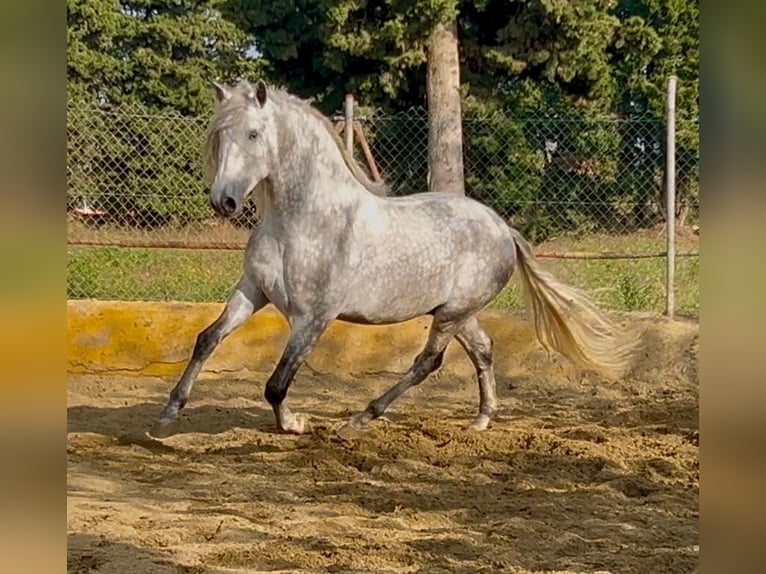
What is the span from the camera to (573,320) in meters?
4.92

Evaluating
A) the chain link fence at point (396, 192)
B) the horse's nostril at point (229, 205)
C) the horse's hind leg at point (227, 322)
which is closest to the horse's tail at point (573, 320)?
the chain link fence at point (396, 192)

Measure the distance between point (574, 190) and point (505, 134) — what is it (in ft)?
4.25

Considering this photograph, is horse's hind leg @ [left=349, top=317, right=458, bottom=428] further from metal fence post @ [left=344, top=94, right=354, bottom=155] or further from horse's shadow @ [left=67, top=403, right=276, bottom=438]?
metal fence post @ [left=344, top=94, right=354, bottom=155]

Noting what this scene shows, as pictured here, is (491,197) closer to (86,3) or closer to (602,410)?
(602,410)

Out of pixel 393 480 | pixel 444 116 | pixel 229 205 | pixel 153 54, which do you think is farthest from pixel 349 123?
pixel 153 54

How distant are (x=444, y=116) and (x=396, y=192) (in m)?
1.07

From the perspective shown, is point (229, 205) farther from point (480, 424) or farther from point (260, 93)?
point (480, 424)

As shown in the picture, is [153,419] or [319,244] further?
[153,419]

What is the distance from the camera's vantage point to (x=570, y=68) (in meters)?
13.1

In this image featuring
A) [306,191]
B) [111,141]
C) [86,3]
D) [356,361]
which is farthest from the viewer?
[86,3]

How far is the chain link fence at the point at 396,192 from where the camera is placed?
6.92 meters

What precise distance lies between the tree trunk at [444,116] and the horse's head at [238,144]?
169 inches

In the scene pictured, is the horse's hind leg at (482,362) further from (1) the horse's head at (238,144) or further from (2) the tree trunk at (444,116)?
(2) the tree trunk at (444,116)
